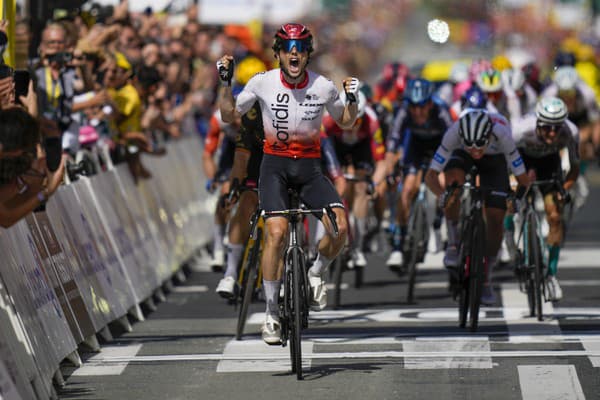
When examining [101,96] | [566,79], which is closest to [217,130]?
[101,96]

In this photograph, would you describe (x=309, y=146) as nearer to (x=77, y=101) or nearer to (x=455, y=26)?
(x=77, y=101)

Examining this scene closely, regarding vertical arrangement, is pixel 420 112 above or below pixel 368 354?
above

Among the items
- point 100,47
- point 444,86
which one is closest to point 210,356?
point 100,47

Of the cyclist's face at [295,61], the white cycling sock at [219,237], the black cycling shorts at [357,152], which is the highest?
the cyclist's face at [295,61]

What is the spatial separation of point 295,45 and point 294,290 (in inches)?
64.6

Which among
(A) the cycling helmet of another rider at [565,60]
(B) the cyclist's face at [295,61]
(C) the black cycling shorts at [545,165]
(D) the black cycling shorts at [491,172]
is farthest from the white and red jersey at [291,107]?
(A) the cycling helmet of another rider at [565,60]

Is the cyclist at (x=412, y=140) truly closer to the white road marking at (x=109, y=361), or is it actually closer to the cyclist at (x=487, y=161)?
the cyclist at (x=487, y=161)

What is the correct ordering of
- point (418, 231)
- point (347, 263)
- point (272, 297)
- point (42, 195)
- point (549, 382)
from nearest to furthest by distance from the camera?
Result: point (42, 195), point (549, 382), point (272, 297), point (418, 231), point (347, 263)

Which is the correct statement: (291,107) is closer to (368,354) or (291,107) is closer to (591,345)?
(368,354)

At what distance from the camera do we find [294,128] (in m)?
11.9

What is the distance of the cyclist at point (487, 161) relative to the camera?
1389 centimetres

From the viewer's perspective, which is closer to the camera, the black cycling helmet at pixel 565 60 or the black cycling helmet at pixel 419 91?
the black cycling helmet at pixel 419 91

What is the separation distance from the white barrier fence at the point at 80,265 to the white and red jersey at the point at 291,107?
166 centimetres

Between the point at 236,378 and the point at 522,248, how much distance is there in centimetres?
408
